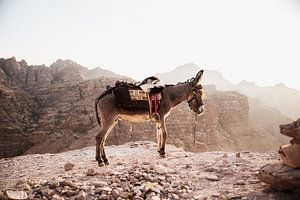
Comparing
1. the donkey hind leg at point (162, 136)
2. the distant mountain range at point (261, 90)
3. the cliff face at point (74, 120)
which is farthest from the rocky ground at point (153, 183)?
the distant mountain range at point (261, 90)

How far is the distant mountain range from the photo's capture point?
8725 centimetres

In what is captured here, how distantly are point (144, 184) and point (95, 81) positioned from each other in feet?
144

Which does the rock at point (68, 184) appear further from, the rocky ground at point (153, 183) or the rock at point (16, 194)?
the rock at point (16, 194)

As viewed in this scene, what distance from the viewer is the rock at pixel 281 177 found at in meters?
4.98

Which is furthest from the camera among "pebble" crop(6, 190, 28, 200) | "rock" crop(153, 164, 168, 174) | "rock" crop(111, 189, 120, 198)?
"rock" crop(153, 164, 168, 174)

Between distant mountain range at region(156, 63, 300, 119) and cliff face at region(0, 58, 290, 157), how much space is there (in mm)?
30472

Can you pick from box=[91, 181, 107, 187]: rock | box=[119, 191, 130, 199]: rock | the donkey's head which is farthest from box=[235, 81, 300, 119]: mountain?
box=[119, 191, 130, 199]: rock

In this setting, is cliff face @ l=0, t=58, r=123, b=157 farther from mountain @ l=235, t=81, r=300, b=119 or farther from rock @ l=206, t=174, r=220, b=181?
mountain @ l=235, t=81, r=300, b=119

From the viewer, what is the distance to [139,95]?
7.75 metres

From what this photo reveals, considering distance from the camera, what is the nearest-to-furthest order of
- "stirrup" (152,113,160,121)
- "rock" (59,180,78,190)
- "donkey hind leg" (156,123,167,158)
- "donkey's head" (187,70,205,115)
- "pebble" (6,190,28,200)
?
"pebble" (6,190,28,200), "rock" (59,180,78,190), "stirrup" (152,113,160,121), "donkey hind leg" (156,123,167,158), "donkey's head" (187,70,205,115)

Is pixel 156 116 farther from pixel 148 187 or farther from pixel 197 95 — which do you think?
pixel 148 187

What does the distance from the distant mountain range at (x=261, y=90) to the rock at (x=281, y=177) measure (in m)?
76.2

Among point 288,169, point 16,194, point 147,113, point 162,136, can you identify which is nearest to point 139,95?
point 147,113

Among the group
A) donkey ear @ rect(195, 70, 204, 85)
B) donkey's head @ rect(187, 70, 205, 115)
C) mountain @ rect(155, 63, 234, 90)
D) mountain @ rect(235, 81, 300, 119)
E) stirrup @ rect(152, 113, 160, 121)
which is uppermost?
donkey ear @ rect(195, 70, 204, 85)
